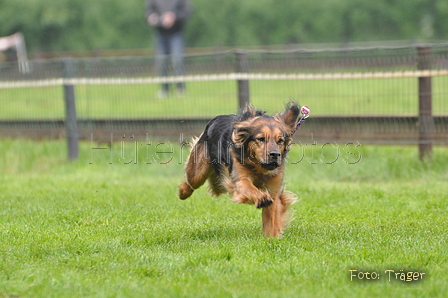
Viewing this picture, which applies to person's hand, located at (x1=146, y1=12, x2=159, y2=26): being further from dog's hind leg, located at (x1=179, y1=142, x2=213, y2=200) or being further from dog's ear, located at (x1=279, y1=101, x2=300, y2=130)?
dog's ear, located at (x1=279, y1=101, x2=300, y2=130)

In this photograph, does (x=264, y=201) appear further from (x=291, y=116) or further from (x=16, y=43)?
(x=16, y=43)

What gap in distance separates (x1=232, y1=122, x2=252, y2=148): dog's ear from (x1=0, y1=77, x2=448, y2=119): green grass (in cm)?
344

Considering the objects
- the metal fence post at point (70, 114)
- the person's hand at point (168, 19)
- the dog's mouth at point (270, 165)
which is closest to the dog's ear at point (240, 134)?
the dog's mouth at point (270, 165)

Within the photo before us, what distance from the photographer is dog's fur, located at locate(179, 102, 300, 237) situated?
524cm

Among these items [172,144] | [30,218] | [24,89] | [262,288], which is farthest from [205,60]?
[262,288]

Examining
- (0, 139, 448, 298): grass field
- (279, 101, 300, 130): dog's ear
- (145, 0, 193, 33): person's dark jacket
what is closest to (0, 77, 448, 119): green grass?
(0, 139, 448, 298): grass field

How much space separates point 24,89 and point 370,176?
640 centimetres

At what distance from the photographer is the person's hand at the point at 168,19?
1504 cm

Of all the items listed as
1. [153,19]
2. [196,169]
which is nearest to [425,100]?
[196,169]

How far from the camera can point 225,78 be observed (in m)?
10.2

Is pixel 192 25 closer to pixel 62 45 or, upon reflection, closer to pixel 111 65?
pixel 62 45

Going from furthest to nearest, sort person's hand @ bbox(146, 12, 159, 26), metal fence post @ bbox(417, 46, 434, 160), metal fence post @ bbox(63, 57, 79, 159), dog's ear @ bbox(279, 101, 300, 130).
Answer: person's hand @ bbox(146, 12, 159, 26), metal fence post @ bbox(63, 57, 79, 159), metal fence post @ bbox(417, 46, 434, 160), dog's ear @ bbox(279, 101, 300, 130)

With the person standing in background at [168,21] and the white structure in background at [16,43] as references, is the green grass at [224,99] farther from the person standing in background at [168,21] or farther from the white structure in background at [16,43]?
the white structure in background at [16,43]

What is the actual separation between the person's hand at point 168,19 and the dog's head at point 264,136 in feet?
→ 32.1
